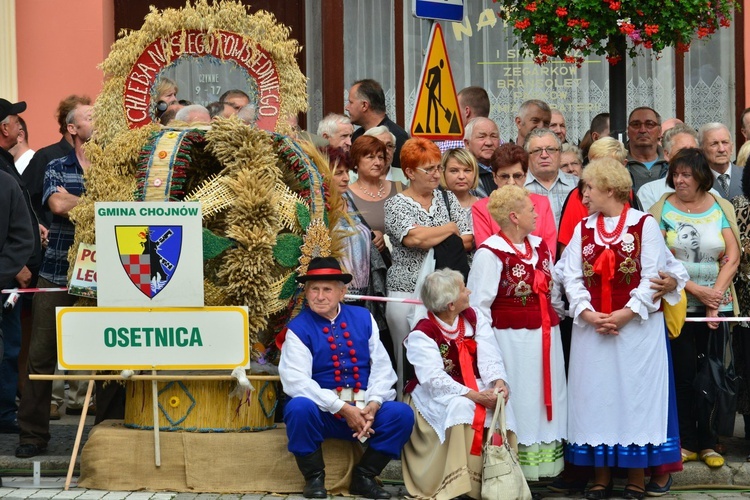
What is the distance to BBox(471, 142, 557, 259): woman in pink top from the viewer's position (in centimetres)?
930

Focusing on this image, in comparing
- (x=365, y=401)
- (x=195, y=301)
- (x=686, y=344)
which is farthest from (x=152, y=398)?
(x=686, y=344)

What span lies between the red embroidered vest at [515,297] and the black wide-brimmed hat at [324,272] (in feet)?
3.02

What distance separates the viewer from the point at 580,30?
1012cm

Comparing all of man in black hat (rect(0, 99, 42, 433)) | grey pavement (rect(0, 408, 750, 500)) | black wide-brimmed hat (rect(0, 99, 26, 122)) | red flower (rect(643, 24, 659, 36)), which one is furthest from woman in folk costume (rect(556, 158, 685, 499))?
black wide-brimmed hat (rect(0, 99, 26, 122))

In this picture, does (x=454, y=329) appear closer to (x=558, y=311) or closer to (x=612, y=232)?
(x=558, y=311)

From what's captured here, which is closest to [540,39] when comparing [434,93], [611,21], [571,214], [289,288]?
[611,21]

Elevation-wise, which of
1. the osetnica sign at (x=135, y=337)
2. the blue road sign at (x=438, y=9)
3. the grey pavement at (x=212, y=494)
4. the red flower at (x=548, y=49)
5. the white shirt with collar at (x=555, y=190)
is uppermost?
the blue road sign at (x=438, y=9)

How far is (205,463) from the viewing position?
872 cm

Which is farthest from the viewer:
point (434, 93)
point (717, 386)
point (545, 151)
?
point (434, 93)

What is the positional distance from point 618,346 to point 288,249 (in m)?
2.11

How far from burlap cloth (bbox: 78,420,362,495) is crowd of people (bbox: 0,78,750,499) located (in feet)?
0.70

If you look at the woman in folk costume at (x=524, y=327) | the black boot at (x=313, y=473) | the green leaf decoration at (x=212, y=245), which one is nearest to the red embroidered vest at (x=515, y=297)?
the woman in folk costume at (x=524, y=327)

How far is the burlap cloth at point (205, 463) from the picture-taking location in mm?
8711

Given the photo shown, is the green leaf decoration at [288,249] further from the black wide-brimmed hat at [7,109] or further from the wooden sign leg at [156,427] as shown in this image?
the black wide-brimmed hat at [7,109]
